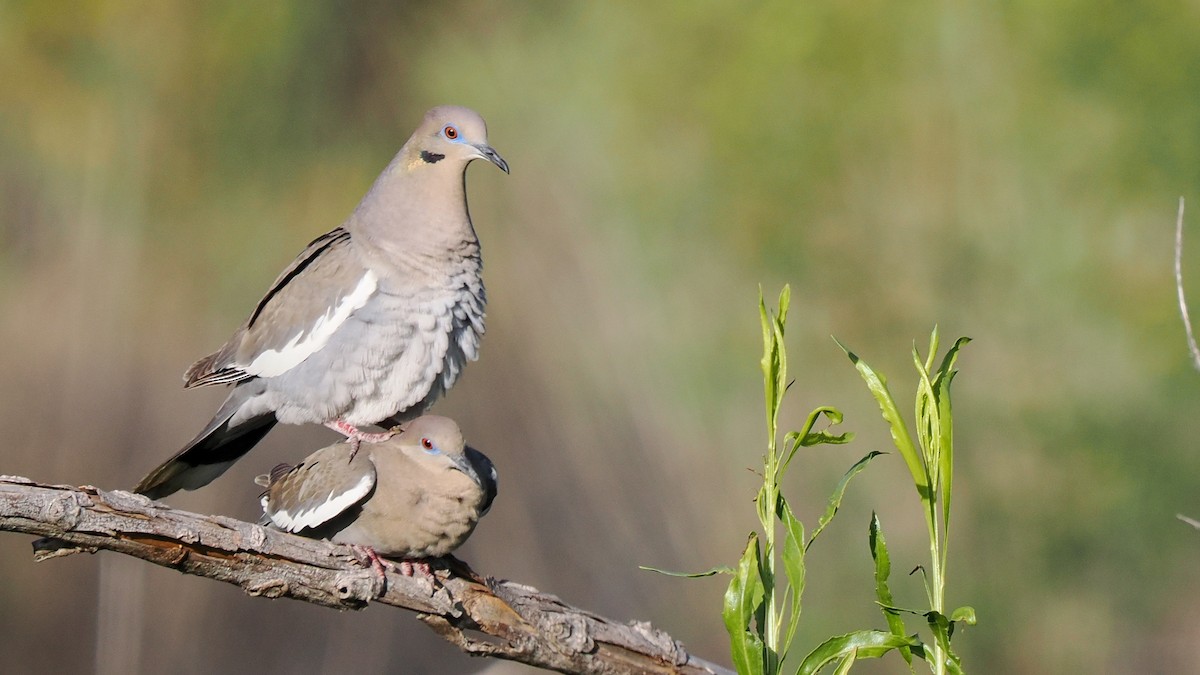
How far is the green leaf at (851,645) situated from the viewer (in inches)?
65.3

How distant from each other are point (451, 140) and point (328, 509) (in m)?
1.20

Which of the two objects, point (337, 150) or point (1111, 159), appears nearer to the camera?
point (1111, 159)

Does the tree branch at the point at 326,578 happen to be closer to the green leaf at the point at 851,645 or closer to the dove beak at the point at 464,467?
the dove beak at the point at 464,467

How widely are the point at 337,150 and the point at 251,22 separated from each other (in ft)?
3.12

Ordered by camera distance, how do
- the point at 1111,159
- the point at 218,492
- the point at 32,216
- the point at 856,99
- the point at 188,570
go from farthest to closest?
the point at 856,99
the point at 1111,159
the point at 32,216
the point at 218,492
the point at 188,570

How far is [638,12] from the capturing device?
8000mm

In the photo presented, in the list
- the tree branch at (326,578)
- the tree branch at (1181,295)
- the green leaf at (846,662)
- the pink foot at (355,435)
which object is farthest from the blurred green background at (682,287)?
the green leaf at (846,662)

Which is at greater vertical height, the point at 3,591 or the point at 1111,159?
the point at 1111,159

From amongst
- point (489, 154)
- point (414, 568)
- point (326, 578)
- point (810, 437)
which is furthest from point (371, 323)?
point (810, 437)

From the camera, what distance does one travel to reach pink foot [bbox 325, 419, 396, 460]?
9.60ft

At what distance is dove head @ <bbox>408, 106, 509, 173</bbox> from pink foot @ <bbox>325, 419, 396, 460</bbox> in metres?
0.72

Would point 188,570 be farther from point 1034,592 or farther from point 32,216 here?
point 1034,592

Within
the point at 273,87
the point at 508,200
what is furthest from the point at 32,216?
the point at 508,200

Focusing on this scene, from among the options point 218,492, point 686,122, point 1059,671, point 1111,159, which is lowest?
point 1059,671
